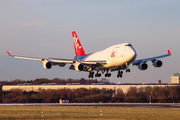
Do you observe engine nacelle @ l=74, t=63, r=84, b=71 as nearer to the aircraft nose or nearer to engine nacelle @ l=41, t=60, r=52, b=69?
engine nacelle @ l=41, t=60, r=52, b=69

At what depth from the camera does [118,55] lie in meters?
75.8

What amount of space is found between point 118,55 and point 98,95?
53667mm

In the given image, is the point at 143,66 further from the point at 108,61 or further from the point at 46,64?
the point at 46,64

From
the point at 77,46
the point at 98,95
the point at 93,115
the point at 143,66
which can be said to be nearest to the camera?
the point at 93,115

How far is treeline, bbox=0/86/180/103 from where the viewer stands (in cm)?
12550

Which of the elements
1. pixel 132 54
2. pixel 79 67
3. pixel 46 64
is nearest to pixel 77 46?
pixel 46 64

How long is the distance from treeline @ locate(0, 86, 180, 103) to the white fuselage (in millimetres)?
46439

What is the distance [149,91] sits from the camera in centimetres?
13238

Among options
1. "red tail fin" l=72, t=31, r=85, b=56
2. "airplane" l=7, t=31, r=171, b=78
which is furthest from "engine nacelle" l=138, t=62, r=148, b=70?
"red tail fin" l=72, t=31, r=85, b=56

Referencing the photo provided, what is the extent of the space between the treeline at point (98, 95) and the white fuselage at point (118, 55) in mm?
46439

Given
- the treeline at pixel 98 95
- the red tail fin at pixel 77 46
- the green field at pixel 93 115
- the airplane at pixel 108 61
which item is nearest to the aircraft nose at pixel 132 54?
the airplane at pixel 108 61

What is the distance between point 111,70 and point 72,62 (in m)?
10.5

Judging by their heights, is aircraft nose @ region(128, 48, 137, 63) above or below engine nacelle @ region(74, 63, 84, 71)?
above

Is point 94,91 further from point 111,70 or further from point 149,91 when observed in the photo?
point 111,70
